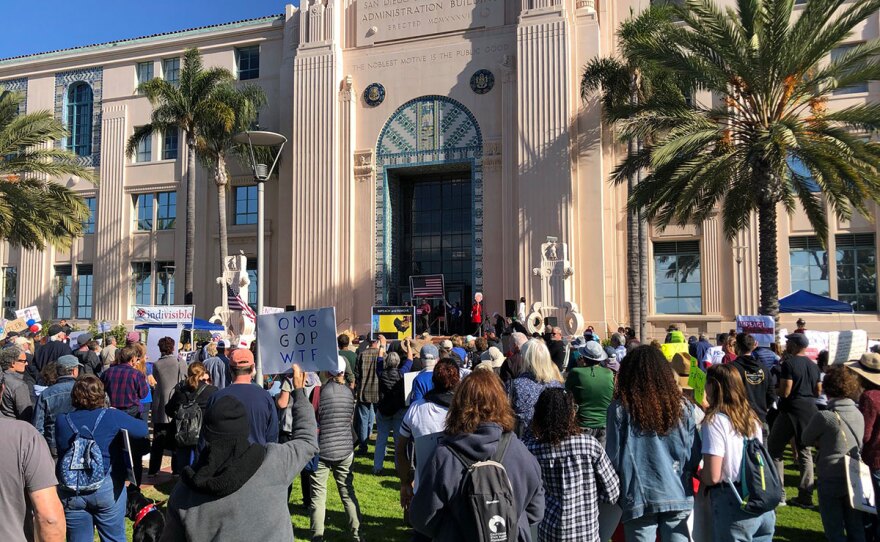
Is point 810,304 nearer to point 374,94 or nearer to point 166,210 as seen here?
point 374,94

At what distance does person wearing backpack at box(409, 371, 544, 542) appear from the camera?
136 inches

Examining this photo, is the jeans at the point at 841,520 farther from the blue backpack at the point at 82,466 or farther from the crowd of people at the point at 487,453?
the blue backpack at the point at 82,466

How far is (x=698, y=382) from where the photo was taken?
7145 millimetres

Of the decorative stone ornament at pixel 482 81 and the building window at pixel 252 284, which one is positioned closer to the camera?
the decorative stone ornament at pixel 482 81

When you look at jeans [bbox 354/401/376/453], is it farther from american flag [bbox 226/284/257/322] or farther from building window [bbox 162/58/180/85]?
building window [bbox 162/58/180/85]

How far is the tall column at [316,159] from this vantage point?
1090 inches

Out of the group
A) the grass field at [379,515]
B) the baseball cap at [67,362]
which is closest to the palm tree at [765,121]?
the grass field at [379,515]

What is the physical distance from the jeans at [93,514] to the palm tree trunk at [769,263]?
593 inches

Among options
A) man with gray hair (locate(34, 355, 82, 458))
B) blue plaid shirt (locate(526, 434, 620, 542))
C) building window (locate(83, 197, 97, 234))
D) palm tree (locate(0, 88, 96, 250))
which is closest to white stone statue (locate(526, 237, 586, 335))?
palm tree (locate(0, 88, 96, 250))

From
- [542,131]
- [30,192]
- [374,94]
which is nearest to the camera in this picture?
[30,192]

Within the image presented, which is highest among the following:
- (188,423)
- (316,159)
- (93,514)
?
(316,159)

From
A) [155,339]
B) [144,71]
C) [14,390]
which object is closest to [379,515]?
[14,390]

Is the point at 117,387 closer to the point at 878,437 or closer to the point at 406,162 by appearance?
the point at 878,437

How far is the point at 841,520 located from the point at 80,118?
118 feet
